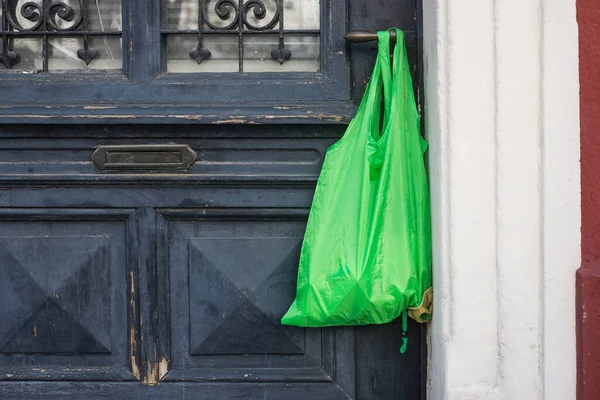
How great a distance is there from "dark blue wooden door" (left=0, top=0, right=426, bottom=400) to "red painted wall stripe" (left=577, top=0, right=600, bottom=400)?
0.45 meters

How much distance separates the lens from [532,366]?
179 centimetres

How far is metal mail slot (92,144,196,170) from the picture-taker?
2.03 m

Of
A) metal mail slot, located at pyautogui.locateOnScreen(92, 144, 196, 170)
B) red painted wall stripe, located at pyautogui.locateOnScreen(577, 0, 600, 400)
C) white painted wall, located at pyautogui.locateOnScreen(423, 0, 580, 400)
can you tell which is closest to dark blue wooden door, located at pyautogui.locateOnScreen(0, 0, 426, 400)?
metal mail slot, located at pyautogui.locateOnScreen(92, 144, 196, 170)

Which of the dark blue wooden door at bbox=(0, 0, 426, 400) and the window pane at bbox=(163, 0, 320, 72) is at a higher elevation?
the window pane at bbox=(163, 0, 320, 72)

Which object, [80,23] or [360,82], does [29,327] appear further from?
[360,82]

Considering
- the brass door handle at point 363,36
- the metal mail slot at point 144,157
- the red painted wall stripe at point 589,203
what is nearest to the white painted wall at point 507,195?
the red painted wall stripe at point 589,203

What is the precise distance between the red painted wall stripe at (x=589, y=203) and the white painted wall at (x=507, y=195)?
2 cm

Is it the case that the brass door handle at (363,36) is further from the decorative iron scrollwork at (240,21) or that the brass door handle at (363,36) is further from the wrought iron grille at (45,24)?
the wrought iron grille at (45,24)

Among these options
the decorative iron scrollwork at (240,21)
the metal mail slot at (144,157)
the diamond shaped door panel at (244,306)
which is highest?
the decorative iron scrollwork at (240,21)

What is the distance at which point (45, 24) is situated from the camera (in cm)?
206

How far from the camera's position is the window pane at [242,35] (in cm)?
205

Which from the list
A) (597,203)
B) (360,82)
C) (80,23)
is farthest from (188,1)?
(597,203)

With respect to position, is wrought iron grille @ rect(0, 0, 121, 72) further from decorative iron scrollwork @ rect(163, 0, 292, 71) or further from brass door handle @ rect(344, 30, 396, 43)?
brass door handle @ rect(344, 30, 396, 43)

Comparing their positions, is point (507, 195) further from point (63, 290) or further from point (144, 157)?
point (63, 290)
